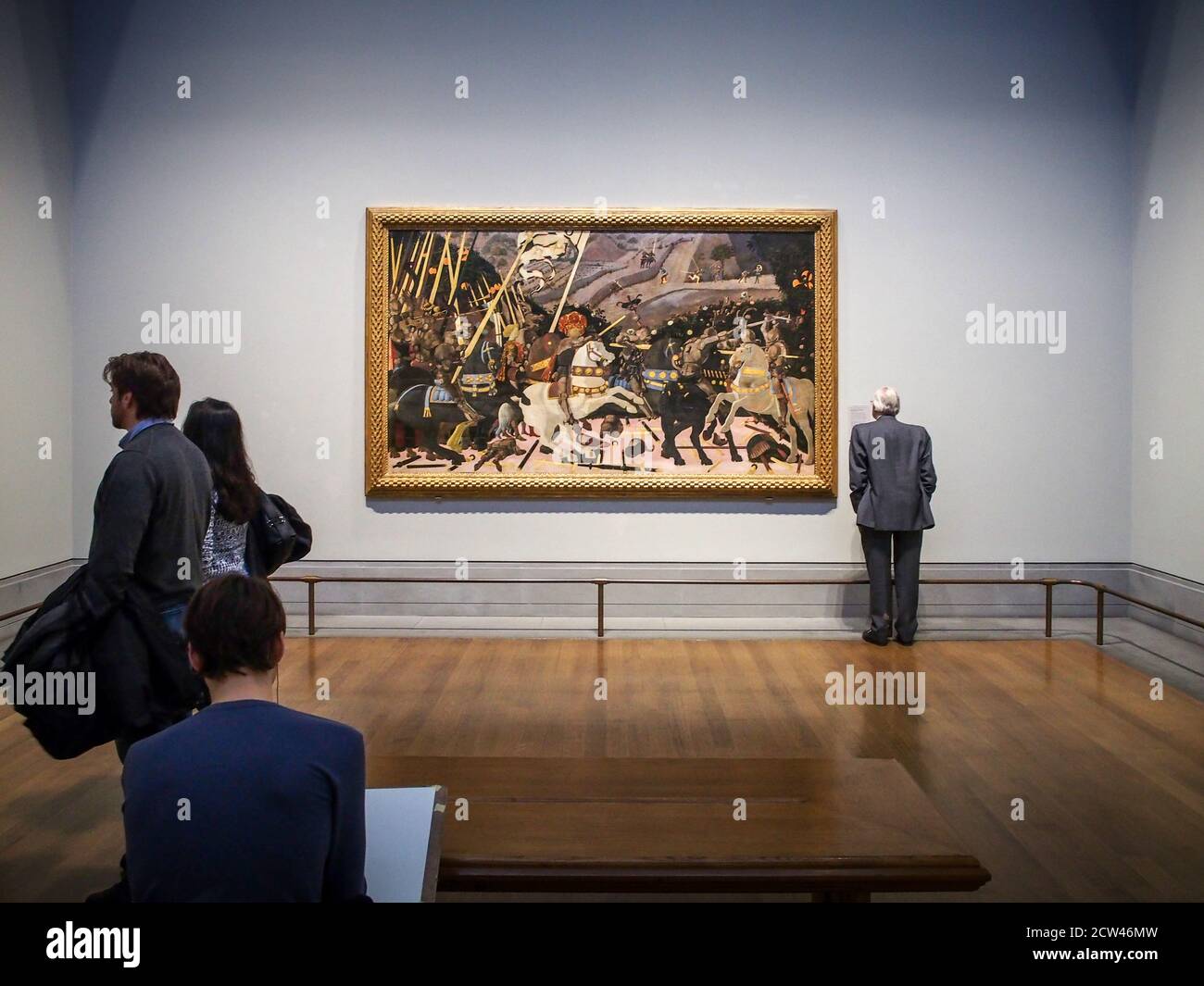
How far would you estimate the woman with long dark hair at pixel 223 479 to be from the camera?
565cm

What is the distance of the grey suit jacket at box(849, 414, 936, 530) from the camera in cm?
1143

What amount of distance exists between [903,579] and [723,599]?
89.1 inches

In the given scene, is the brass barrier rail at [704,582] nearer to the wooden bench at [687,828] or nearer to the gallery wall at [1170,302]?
the gallery wall at [1170,302]

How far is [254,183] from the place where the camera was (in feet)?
41.8


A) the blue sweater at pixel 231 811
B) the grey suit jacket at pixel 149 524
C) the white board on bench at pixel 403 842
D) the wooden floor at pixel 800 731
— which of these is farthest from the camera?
the wooden floor at pixel 800 731

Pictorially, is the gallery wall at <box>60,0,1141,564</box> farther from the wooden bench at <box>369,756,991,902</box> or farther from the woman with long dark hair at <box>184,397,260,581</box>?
the wooden bench at <box>369,756,991,902</box>

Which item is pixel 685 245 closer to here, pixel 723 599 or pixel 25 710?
pixel 723 599

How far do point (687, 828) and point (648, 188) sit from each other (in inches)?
400

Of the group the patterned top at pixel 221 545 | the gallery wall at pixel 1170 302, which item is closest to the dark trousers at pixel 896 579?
the gallery wall at pixel 1170 302

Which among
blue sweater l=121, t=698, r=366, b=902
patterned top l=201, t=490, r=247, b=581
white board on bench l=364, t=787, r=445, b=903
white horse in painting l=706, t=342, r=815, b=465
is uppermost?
white horse in painting l=706, t=342, r=815, b=465

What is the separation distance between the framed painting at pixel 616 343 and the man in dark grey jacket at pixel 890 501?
978mm

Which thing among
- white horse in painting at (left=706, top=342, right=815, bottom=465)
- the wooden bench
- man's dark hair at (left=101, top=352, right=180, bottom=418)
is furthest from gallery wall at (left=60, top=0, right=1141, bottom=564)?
the wooden bench

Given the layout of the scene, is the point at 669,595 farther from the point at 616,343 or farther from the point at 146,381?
the point at 146,381

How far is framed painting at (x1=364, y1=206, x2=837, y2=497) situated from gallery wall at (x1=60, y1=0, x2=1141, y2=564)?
32cm
